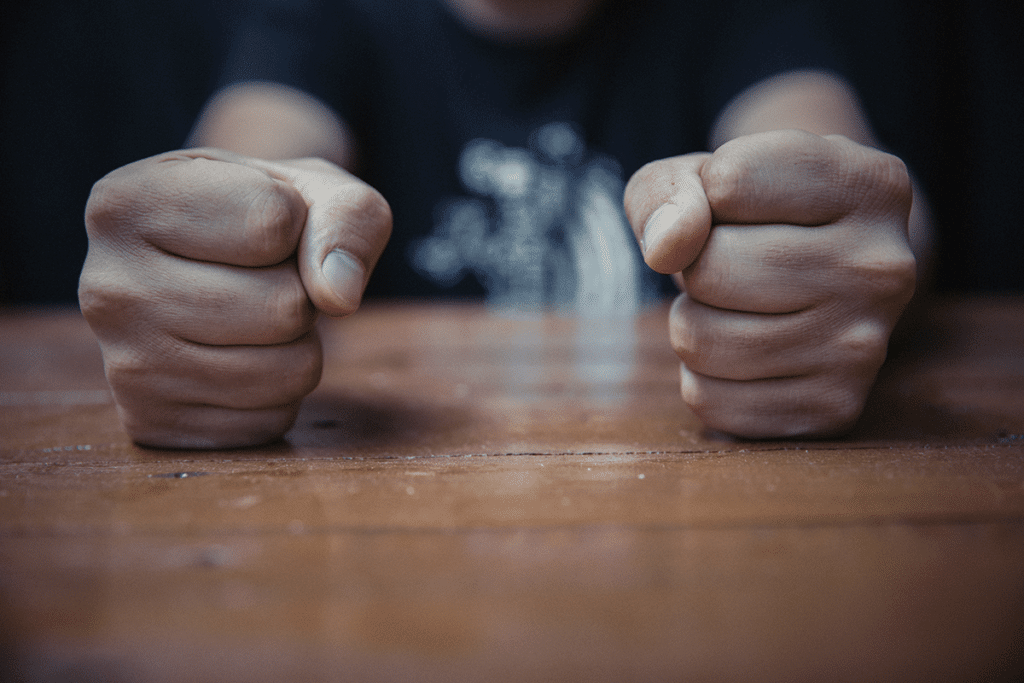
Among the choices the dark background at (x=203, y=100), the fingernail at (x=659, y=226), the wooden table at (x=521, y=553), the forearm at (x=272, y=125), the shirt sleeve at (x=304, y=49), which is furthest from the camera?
the dark background at (x=203, y=100)

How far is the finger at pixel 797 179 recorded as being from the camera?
15.4 inches

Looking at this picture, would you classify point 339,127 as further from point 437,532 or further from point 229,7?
point 437,532

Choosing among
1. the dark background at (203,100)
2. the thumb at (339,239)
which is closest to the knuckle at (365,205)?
the thumb at (339,239)

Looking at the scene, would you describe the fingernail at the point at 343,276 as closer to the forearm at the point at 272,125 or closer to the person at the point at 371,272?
the person at the point at 371,272

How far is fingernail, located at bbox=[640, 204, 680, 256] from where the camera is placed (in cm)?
37

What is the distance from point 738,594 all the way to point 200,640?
0.73 feet

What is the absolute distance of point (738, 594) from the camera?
0.84ft

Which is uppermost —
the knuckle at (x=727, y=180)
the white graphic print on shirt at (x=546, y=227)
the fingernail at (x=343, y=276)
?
the knuckle at (x=727, y=180)

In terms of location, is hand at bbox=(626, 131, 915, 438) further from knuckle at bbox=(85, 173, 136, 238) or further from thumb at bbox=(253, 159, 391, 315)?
knuckle at bbox=(85, 173, 136, 238)

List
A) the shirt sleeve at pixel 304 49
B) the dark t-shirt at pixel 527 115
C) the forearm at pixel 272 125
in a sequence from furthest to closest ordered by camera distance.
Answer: the dark t-shirt at pixel 527 115, the shirt sleeve at pixel 304 49, the forearm at pixel 272 125

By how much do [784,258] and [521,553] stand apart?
27cm

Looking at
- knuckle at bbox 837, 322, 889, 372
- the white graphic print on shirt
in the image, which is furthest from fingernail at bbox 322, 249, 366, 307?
the white graphic print on shirt

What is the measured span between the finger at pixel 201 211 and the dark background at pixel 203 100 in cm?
187

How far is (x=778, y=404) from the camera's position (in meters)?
0.44
